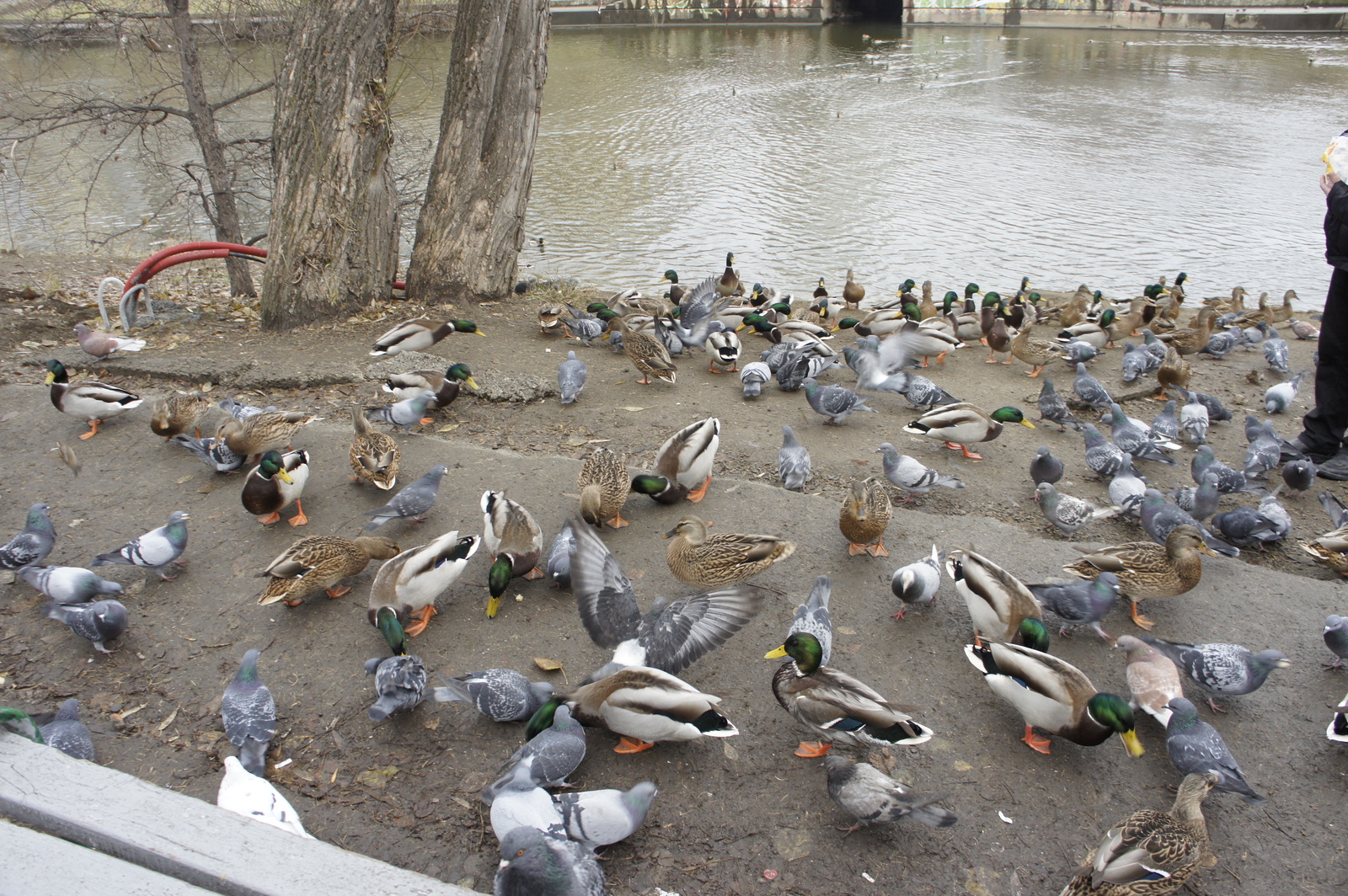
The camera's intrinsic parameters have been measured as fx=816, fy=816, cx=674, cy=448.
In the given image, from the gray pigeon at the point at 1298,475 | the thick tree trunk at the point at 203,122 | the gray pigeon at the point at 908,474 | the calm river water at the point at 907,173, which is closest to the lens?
the gray pigeon at the point at 908,474

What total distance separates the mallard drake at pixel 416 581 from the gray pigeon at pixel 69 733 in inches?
46.5

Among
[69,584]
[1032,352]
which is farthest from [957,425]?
[69,584]

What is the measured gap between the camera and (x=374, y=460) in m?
5.14

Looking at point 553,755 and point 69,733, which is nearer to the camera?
point 553,755

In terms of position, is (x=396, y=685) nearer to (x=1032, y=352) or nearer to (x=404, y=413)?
Result: (x=404, y=413)

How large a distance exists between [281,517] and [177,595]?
808 millimetres

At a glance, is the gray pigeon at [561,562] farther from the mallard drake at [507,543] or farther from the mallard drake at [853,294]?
the mallard drake at [853,294]

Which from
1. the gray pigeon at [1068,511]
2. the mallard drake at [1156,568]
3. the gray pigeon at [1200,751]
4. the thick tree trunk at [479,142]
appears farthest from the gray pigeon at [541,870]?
the thick tree trunk at [479,142]

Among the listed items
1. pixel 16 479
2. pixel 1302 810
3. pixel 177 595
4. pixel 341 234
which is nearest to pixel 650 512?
pixel 177 595

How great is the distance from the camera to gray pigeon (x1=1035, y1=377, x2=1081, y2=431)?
23.5 ft

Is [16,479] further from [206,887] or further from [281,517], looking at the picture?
[206,887]

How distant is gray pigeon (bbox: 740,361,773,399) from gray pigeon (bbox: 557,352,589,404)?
1488 mm

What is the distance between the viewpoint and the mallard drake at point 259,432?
17.6 feet

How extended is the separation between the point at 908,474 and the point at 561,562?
2462 millimetres
